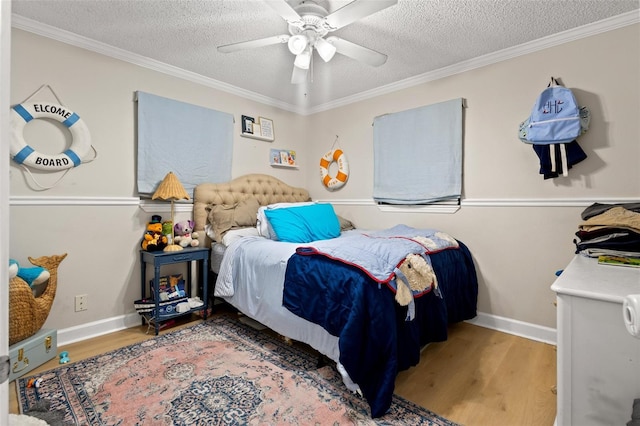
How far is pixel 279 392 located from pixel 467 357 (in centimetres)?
129

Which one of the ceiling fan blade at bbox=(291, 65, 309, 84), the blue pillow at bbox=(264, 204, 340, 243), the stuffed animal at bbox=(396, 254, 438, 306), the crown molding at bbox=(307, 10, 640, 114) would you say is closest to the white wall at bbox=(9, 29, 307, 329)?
the blue pillow at bbox=(264, 204, 340, 243)

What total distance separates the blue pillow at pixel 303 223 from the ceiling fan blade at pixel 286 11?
1.46 meters

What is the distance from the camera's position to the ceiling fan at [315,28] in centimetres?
165

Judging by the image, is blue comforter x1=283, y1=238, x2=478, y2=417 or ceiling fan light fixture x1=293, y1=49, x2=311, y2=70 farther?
ceiling fan light fixture x1=293, y1=49, x2=311, y2=70

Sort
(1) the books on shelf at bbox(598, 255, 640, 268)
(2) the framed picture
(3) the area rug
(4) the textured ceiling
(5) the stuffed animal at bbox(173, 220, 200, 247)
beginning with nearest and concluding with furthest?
(1) the books on shelf at bbox(598, 255, 640, 268) < (3) the area rug < (4) the textured ceiling < (5) the stuffed animal at bbox(173, 220, 200, 247) < (2) the framed picture

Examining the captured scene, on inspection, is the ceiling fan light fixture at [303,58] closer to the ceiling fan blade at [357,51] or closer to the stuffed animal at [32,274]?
the ceiling fan blade at [357,51]

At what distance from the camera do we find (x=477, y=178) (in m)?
2.71

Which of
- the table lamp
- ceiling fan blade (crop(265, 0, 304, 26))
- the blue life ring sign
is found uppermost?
ceiling fan blade (crop(265, 0, 304, 26))

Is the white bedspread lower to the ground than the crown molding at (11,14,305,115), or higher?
lower

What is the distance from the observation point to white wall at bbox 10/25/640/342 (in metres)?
2.13

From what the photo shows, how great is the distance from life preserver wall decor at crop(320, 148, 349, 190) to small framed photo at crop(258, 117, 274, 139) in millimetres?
714

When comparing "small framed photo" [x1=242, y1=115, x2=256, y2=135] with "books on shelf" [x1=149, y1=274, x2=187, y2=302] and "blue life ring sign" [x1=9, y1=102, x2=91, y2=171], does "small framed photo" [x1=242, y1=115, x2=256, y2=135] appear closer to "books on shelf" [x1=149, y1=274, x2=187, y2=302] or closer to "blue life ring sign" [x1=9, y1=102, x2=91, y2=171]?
"blue life ring sign" [x1=9, y1=102, x2=91, y2=171]

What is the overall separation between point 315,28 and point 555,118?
1752 mm

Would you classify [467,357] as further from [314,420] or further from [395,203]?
[395,203]
